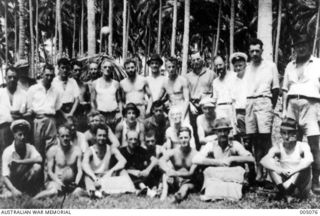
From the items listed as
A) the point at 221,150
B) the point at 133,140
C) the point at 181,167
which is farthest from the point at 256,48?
the point at 133,140

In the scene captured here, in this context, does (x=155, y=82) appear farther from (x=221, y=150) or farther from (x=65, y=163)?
(x=65, y=163)

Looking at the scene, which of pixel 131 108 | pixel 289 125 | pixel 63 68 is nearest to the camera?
pixel 289 125

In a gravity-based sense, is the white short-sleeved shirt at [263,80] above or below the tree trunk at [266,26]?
below

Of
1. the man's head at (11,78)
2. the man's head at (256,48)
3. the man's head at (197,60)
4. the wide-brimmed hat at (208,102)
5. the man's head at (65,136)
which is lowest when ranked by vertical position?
the man's head at (65,136)

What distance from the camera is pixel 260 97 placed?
598cm

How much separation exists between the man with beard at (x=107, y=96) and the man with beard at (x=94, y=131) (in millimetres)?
402

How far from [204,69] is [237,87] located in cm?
87

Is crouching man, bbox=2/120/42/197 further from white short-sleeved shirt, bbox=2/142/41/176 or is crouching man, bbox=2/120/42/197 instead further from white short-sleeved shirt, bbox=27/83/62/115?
white short-sleeved shirt, bbox=27/83/62/115

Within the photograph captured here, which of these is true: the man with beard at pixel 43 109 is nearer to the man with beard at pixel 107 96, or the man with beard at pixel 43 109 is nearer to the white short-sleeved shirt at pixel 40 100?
the white short-sleeved shirt at pixel 40 100

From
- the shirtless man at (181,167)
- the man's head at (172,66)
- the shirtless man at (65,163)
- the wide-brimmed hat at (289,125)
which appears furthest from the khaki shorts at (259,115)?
the shirtless man at (65,163)

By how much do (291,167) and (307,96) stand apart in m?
1.00

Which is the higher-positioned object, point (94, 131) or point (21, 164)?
point (94, 131)

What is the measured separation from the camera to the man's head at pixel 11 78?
19.5 ft

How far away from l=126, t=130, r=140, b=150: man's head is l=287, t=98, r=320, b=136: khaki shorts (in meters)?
2.28
